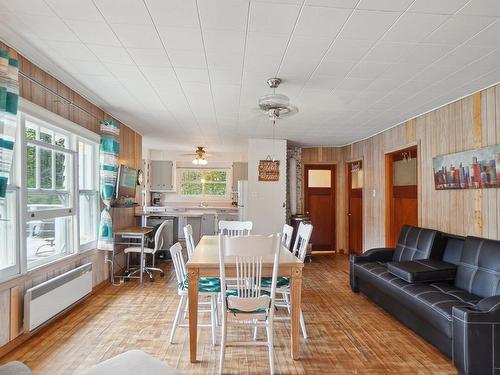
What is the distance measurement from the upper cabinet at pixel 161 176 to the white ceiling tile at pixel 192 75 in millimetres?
5645

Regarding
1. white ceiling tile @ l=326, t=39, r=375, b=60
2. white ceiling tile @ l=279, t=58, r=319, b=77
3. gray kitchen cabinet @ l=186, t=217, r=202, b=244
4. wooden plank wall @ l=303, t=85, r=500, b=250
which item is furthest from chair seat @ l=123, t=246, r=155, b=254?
wooden plank wall @ l=303, t=85, r=500, b=250

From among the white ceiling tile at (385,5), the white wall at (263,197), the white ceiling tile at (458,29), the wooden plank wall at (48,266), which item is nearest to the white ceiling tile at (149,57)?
the wooden plank wall at (48,266)

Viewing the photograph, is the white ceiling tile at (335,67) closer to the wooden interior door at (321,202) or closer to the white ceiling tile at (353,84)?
the white ceiling tile at (353,84)

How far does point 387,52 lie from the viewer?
103 inches

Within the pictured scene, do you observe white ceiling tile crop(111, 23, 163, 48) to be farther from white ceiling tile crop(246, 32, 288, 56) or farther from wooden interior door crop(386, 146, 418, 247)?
wooden interior door crop(386, 146, 418, 247)

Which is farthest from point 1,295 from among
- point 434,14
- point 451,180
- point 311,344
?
point 451,180

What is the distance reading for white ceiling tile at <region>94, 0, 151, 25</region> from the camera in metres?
1.97

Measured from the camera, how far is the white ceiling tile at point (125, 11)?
6.47ft

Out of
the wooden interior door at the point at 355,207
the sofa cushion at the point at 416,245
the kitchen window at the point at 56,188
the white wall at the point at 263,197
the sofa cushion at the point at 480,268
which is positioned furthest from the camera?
the wooden interior door at the point at 355,207

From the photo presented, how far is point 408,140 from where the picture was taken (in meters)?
4.80

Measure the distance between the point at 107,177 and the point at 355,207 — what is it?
5169mm

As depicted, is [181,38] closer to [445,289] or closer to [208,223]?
[445,289]

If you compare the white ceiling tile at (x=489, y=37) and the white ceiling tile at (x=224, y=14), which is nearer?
the white ceiling tile at (x=224, y=14)

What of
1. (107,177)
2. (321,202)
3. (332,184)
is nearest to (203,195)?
(321,202)
